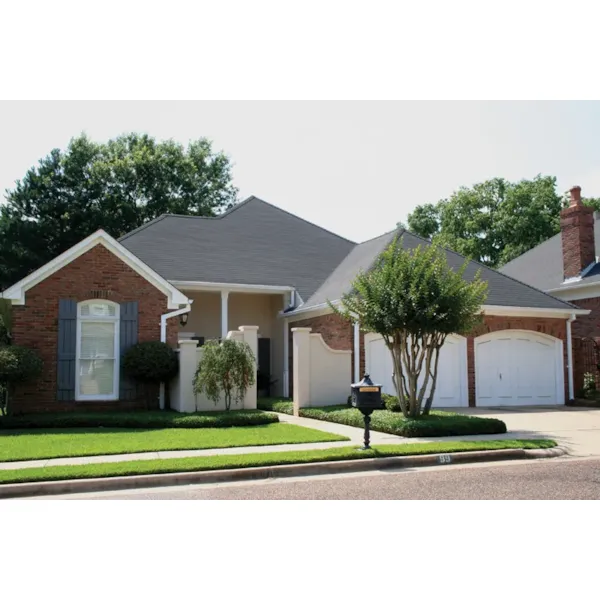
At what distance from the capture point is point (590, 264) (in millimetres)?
25188

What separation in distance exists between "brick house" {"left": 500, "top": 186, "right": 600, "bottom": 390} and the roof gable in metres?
13.7

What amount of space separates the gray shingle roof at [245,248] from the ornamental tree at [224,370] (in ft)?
18.0

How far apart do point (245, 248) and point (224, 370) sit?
9.29 meters

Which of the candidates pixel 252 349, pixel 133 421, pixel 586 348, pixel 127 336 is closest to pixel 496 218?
pixel 586 348

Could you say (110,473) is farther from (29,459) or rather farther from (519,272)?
(519,272)

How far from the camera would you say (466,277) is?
70.9 feet

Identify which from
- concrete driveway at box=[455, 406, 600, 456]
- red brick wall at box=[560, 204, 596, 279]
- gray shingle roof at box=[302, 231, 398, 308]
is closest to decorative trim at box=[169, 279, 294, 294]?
gray shingle roof at box=[302, 231, 398, 308]

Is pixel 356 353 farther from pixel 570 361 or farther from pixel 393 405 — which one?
pixel 570 361

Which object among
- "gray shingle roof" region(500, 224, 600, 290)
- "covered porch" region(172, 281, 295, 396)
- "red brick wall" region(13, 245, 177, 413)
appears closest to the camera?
"red brick wall" region(13, 245, 177, 413)

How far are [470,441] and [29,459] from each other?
739 centimetres

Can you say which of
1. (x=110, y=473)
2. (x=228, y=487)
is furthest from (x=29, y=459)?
(x=228, y=487)

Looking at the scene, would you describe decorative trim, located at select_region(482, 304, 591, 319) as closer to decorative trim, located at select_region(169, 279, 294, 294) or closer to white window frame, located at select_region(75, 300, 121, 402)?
decorative trim, located at select_region(169, 279, 294, 294)

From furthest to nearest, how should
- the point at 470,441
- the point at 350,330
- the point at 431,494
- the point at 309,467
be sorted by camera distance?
the point at 350,330 < the point at 470,441 < the point at 309,467 < the point at 431,494

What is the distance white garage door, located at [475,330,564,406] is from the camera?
20.7 metres
